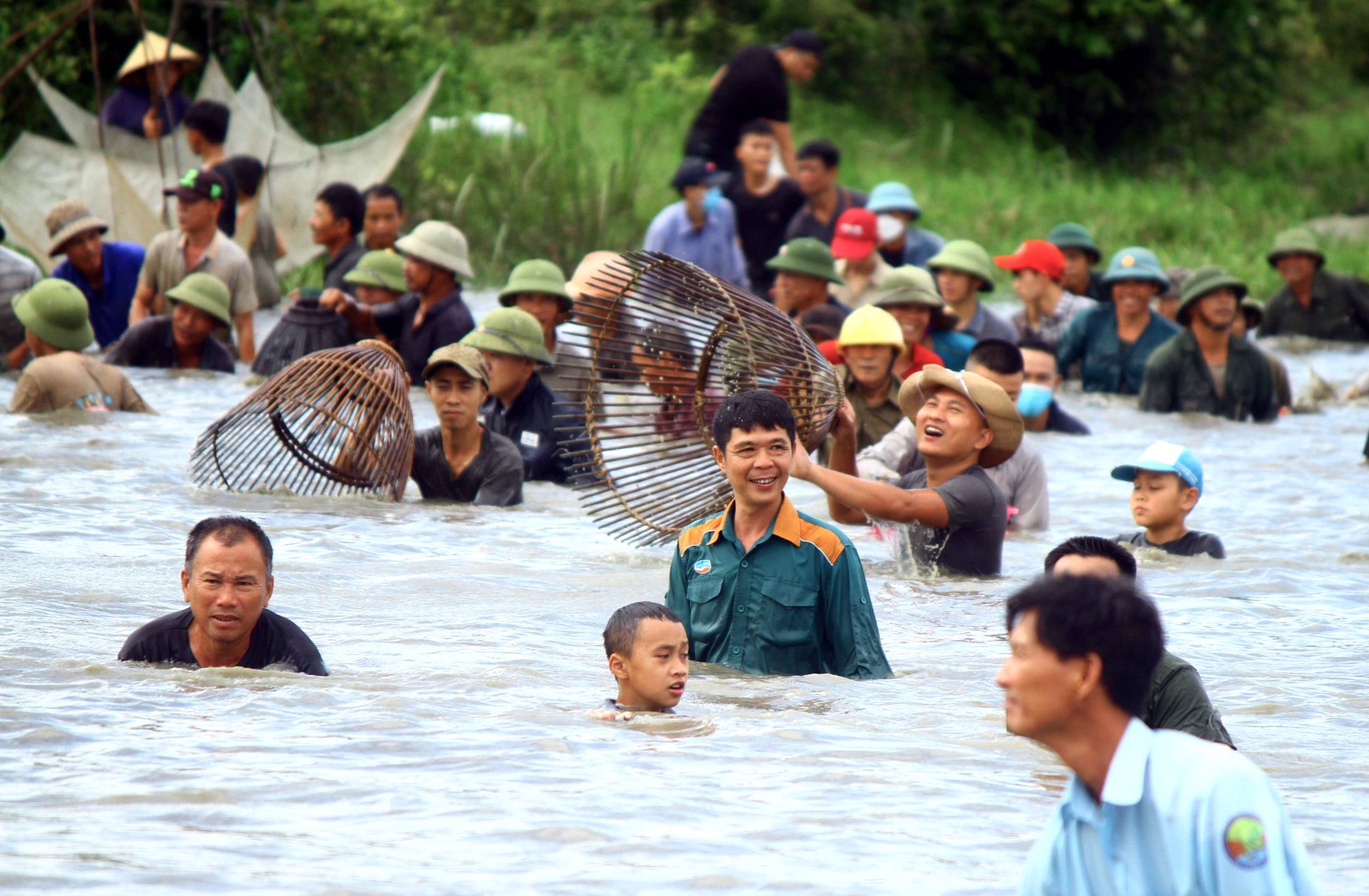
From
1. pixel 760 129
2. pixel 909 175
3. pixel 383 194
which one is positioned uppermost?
pixel 909 175

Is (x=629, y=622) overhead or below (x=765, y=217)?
below

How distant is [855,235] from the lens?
12.3 meters

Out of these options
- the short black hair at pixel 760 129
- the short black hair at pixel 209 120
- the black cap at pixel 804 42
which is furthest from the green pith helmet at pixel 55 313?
the black cap at pixel 804 42

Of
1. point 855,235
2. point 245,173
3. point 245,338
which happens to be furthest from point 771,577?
point 245,173

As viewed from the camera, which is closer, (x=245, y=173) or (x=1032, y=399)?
(x=1032, y=399)

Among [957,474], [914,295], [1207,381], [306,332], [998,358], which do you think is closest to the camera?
[957,474]

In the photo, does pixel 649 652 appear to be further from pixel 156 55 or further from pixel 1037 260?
pixel 156 55

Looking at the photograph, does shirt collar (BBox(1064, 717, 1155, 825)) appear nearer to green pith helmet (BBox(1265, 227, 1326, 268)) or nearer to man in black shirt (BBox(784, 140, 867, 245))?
man in black shirt (BBox(784, 140, 867, 245))

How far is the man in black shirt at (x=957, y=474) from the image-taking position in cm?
632

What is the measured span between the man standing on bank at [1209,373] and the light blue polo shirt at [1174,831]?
31.0ft

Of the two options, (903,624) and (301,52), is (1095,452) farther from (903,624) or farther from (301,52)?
(301,52)

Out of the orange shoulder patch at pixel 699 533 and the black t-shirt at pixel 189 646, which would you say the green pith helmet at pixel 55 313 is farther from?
the orange shoulder patch at pixel 699 533

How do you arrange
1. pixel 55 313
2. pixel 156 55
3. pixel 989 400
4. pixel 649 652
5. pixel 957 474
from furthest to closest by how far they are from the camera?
pixel 156 55 → pixel 55 313 → pixel 957 474 → pixel 989 400 → pixel 649 652

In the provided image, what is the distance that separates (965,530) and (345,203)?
7074mm
